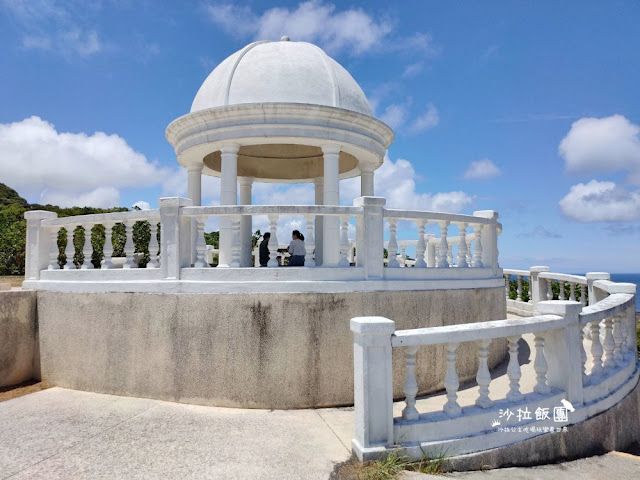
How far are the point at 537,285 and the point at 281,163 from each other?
8.36 m

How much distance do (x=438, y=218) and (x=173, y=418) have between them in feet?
16.3

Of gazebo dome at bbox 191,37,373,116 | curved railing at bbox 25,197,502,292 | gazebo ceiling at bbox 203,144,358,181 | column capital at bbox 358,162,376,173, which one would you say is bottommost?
curved railing at bbox 25,197,502,292

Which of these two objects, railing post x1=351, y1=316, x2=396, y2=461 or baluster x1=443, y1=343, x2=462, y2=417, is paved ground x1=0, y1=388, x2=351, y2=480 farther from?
baluster x1=443, y1=343, x2=462, y2=417

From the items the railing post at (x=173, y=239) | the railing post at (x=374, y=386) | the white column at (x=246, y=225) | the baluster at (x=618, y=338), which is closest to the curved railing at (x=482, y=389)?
the railing post at (x=374, y=386)

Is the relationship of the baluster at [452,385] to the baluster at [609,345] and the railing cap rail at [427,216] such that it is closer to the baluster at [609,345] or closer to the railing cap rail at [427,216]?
the railing cap rail at [427,216]

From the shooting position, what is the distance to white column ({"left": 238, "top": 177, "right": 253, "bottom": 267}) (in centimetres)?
1077

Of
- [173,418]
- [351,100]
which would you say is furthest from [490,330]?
[351,100]

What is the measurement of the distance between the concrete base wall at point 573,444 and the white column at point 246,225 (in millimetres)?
6168

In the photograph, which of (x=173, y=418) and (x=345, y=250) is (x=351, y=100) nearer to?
(x=345, y=250)

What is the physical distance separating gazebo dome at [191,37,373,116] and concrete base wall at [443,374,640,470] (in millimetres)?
6858

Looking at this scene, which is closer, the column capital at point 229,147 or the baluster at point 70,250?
the baluster at point 70,250

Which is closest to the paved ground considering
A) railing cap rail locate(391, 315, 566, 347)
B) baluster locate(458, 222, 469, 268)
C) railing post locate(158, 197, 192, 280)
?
railing cap rail locate(391, 315, 566, 347)

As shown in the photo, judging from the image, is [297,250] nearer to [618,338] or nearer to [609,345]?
[609,345]

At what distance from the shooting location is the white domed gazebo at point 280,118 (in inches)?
320
